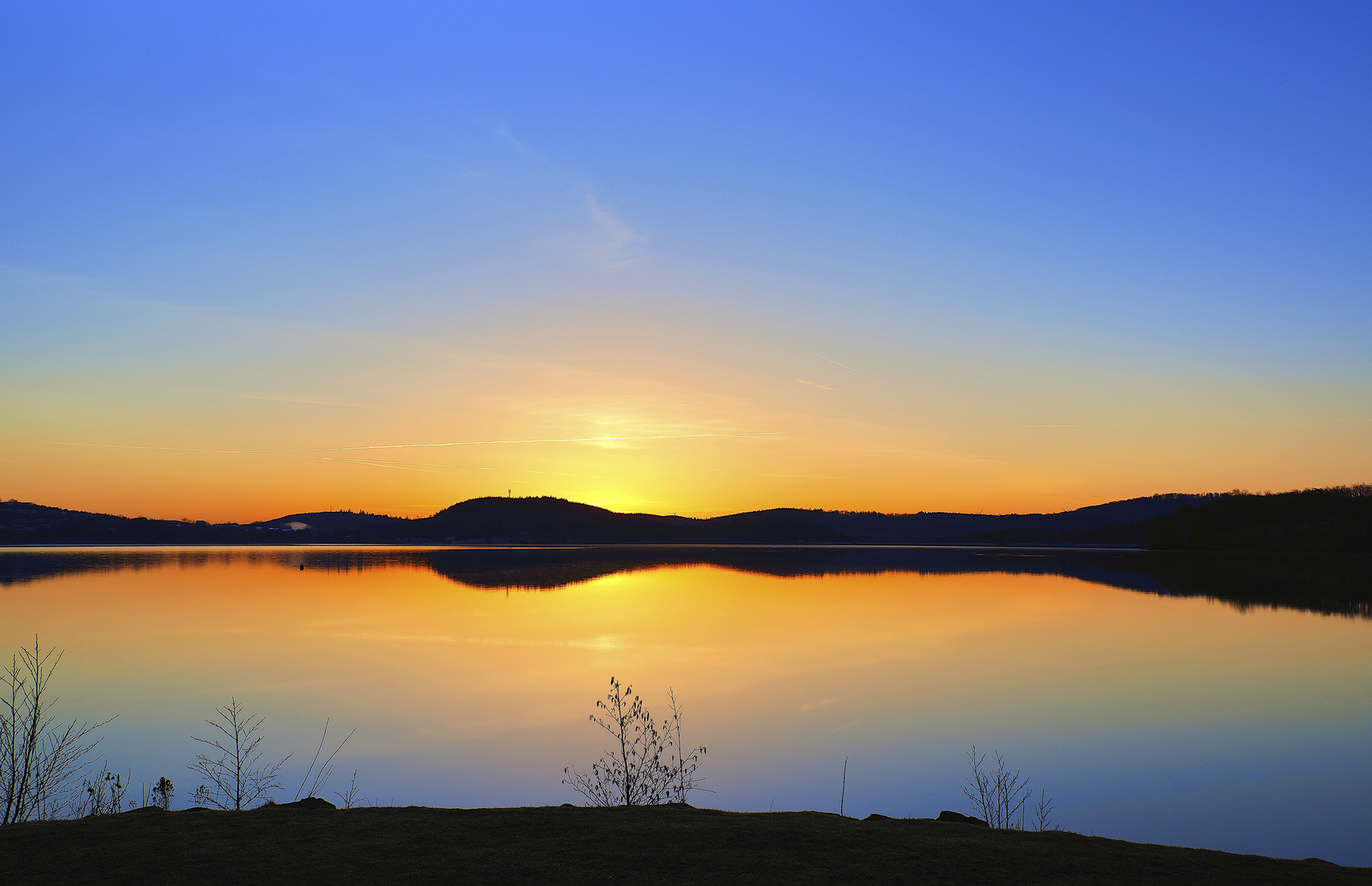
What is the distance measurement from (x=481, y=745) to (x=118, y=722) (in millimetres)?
7269

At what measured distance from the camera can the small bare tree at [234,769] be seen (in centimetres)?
1107

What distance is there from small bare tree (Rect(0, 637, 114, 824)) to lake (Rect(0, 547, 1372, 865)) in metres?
0.62

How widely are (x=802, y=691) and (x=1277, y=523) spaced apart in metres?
106

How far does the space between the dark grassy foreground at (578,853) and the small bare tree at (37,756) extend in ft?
6.90

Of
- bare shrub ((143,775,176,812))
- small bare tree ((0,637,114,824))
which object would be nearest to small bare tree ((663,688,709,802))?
bare shrub ((143,775,176,812))

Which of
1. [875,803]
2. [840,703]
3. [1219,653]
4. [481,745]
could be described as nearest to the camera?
[875,803]

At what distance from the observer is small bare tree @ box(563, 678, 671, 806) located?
34.8 ft

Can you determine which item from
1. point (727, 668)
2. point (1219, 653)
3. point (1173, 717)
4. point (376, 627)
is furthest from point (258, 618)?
point (1219, 653)

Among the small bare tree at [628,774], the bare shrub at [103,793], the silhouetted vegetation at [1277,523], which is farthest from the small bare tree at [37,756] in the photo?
the silhouetted vegetation at [1277,523]

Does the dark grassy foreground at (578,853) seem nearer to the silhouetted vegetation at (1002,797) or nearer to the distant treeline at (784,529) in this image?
the silhouetted vegetation at (1002,797)

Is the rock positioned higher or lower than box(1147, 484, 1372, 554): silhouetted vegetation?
lower

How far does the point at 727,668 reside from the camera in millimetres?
19922

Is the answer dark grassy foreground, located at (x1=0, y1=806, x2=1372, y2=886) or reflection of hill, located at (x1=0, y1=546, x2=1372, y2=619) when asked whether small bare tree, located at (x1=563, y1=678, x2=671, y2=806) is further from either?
reflection of hill, located at (x1=0, y1=546, x2=1372, y2=619)

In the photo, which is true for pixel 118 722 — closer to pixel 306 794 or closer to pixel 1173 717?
pixel 306 794
